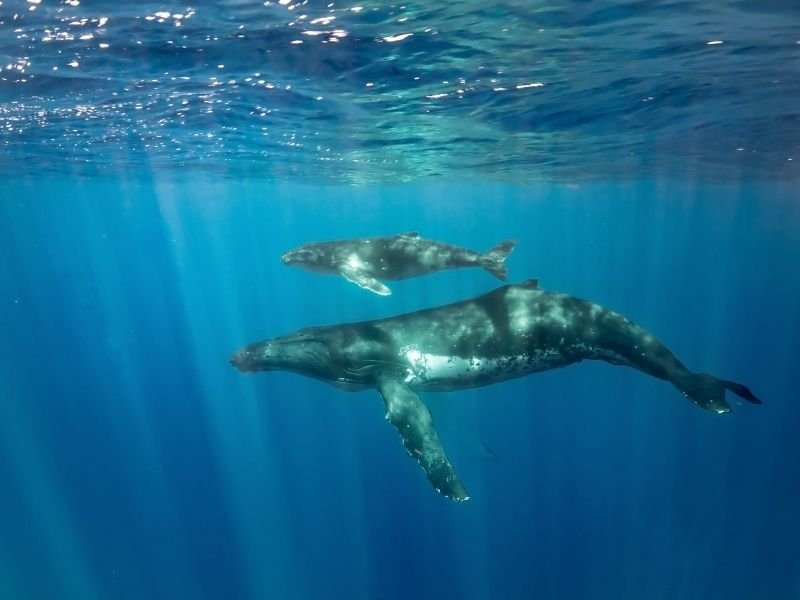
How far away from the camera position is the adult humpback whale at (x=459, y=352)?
29.9 ft

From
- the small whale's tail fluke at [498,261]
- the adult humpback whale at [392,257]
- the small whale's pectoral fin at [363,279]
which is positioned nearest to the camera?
the small whale's tail fluke at [498,261]

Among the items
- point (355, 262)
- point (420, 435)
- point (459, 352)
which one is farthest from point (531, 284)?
point (355, 262)

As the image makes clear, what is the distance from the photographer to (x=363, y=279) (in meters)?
13.9

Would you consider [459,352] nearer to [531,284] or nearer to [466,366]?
[466,366]

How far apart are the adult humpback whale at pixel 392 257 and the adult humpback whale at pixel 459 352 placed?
226cm

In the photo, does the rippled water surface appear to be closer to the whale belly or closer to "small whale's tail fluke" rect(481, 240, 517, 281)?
"small whale's tail fluke" rect(481, 240, 517, 281)

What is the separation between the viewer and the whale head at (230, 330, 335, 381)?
432 inches

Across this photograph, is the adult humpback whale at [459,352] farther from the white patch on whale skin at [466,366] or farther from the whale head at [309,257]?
the whale head at [309,257]

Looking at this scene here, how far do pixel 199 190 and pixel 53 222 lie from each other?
143 feet

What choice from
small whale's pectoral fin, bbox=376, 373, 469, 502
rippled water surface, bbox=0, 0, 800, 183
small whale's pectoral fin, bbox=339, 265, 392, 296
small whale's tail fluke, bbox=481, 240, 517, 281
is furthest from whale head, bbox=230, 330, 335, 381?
rippled water surface, bbox=0, 0, 800, 183

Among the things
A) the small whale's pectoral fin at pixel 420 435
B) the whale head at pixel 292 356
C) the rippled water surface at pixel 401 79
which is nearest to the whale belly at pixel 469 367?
the small whale's pectoral fin at pixel 420 435

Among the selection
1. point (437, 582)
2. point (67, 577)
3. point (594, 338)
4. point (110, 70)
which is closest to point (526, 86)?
point (594, 338)

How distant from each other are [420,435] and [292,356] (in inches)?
125

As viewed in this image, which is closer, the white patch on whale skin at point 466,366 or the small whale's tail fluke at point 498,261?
the white patch on whale skin at point 466,366
